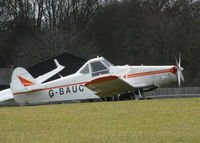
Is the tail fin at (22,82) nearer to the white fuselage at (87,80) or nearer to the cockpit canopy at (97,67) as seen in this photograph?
the white fuselage at (87,80)

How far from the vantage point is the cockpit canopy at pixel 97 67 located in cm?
2052

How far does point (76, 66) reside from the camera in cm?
3634

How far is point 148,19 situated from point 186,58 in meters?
6.37

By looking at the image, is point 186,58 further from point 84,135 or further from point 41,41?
point 84,135

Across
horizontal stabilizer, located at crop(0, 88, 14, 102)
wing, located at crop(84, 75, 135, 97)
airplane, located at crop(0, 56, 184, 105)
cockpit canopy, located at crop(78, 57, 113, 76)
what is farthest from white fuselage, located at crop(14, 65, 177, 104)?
horizontal stabilizer, located at crop(0, 88, 14, 102)

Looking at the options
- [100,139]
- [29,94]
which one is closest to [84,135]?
[100,139]

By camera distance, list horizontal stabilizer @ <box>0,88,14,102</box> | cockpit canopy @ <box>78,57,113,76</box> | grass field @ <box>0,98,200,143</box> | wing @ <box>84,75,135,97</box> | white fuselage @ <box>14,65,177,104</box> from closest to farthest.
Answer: grass field @ <box>0,98,200,143</box> < wing @ <box>84,75,135,97</box> < cockpit canopy @ <box>78,57,113,76</box> < white fuselage @ <box>14,65,177,104</box> < horizontal stabilizer @ <box>0,88,14,102</box>

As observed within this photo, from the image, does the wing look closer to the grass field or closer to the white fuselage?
the white fuselage

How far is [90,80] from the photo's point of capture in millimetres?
20297

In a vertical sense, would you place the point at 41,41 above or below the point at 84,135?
above

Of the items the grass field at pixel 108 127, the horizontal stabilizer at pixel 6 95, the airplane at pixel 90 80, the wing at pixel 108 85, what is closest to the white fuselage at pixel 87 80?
the airplane at pixel 90 80

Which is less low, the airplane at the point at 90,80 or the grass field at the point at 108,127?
the airplane at the point at 90,80

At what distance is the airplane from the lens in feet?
67.6

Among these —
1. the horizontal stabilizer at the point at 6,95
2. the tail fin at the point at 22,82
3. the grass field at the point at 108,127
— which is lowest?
the grass field at the point at 108,127
